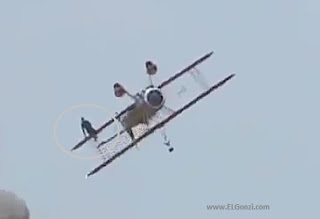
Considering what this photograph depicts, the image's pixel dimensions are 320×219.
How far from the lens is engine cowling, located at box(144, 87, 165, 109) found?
7244 cm

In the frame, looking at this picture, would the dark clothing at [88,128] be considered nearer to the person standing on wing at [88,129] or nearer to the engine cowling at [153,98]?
the person standing on wing at [88,129]

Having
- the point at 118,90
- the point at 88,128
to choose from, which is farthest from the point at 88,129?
the point at 118,90

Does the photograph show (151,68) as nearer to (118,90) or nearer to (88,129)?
(118,90)

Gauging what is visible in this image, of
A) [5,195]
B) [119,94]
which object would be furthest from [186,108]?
[5,195]

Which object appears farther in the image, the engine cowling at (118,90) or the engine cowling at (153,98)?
the engine cowling at (118,90)

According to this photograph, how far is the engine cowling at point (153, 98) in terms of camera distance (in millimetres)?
72438

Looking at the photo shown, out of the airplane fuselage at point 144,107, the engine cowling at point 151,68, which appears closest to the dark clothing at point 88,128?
the airplane fuselage at point 144,107

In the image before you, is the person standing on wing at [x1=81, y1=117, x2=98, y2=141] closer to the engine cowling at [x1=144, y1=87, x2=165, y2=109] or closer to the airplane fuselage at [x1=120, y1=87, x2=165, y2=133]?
the airplane fuselage at [x1=120, y1=87, x2=165, y2=133]

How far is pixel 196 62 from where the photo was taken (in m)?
89.3

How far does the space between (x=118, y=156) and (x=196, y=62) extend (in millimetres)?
14065

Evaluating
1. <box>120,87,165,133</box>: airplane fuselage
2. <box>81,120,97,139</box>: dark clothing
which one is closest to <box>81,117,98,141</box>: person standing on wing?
<box>81,120,97,139</box>: dark clothing

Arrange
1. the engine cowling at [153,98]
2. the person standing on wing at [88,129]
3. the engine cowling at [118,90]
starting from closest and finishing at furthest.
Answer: the engine cowling at [153,98] < the engine cowling at [118,90] < the person standing on wing at [88,129]

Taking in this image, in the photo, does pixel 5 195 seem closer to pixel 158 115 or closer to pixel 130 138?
pixel 158 115

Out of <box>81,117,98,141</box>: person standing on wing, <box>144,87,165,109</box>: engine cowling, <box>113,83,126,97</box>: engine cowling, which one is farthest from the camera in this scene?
<box>81,117,98,141</box>: person standing on wing
